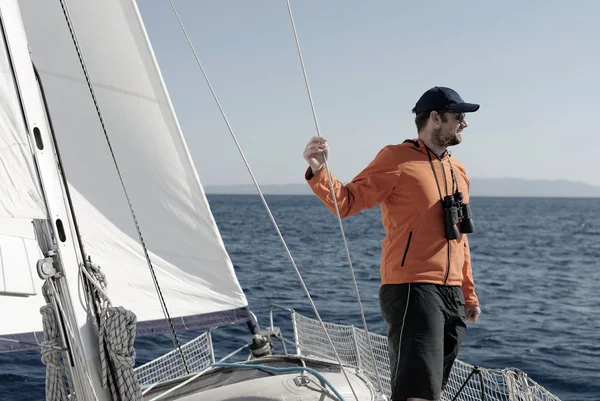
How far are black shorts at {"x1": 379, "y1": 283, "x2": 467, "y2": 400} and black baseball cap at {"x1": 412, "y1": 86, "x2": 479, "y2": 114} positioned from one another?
2.76ft

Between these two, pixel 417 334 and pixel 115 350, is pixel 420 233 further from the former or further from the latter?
pixel 115 350

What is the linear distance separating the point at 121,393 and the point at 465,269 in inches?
70.8

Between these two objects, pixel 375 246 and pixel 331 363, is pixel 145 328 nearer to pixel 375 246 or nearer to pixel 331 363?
pixel 331 363

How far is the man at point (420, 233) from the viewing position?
2912 mm

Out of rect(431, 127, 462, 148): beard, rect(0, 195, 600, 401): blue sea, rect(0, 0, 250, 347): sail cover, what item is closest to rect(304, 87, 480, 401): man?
rect(431, 127, 462, 148): beard

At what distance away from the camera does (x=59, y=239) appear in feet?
7.95

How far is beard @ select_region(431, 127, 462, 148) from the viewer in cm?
321

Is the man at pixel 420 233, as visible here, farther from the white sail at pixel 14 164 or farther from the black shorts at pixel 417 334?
the white sail at pixel 14 164

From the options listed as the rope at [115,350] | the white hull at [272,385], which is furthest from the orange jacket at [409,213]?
the rope at [115,350]

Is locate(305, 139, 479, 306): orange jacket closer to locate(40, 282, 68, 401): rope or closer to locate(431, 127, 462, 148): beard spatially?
locate(431, 127, 462, 148): beard

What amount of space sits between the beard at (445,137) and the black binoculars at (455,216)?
0.26 metres

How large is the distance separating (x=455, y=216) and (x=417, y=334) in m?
0.58

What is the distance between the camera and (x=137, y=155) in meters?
4.42

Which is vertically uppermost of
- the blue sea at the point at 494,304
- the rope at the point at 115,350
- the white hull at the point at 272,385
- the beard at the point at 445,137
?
the beard at the point at 445,137
